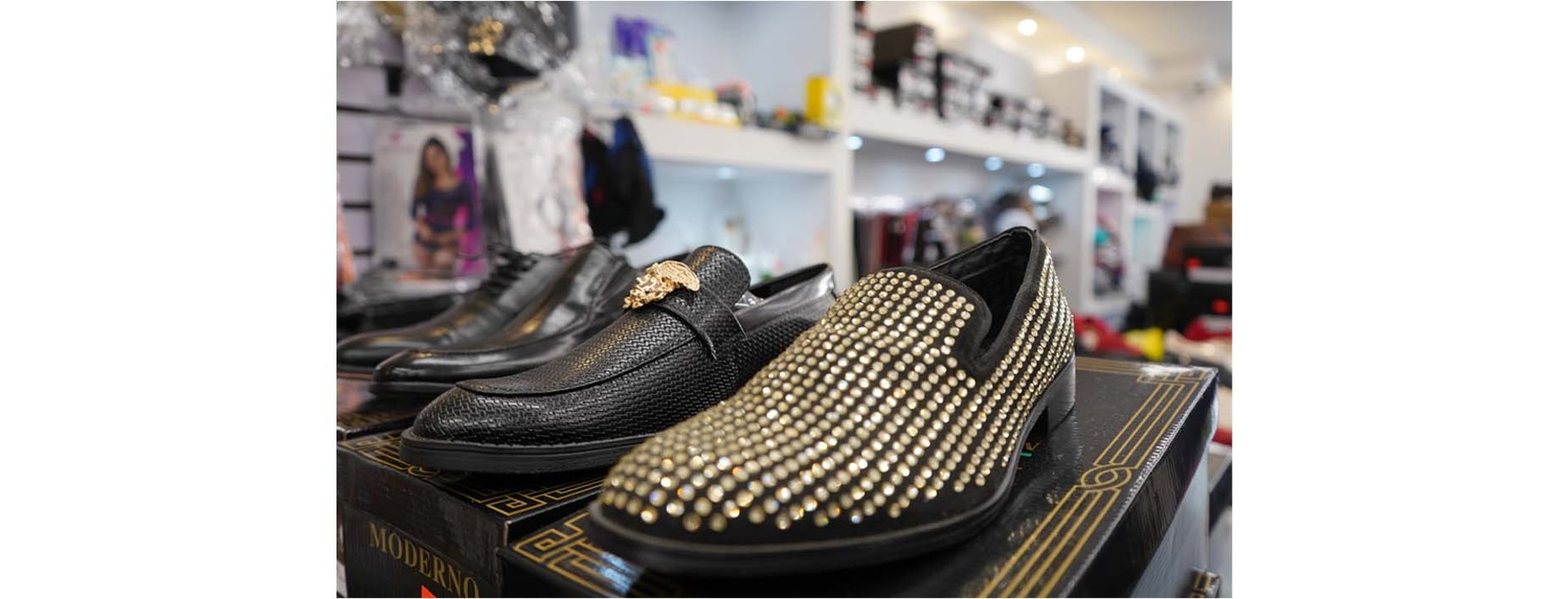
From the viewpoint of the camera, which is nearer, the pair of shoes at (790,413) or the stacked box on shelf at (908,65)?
the pair of shoes at (790,413)

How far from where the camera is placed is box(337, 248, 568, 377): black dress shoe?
0.75 m

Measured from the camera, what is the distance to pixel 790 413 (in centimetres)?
32

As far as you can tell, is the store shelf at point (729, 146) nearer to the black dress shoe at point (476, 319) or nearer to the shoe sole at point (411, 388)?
the black dress shoe at point (476, 319)

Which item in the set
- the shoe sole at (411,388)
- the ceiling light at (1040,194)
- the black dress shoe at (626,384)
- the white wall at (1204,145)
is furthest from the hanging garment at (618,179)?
the white wall at (1204,145)

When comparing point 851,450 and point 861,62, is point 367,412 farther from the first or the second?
point 861,62

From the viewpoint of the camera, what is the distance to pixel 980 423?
354mm

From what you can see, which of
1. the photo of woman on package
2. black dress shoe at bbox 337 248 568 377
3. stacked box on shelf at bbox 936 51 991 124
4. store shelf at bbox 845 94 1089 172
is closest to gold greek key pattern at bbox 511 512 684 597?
black dress shoe at bbox 337 248 568 377

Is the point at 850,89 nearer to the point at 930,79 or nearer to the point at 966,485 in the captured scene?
the point at 930,79

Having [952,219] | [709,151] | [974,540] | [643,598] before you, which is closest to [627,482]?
[643,598]

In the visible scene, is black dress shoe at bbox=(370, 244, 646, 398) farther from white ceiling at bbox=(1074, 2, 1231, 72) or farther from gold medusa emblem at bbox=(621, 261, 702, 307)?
white ceiling at bbox=(1074, 2, 1231, 72)

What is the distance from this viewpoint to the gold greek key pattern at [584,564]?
307 millimetres

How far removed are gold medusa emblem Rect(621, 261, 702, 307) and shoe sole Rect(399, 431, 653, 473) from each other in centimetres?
9

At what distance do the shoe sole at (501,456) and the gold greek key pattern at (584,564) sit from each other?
5cm

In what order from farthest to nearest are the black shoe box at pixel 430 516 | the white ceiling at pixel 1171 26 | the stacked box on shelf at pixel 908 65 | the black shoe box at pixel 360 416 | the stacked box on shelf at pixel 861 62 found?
the white ceiling at pixel 1171 26, the stacked box on shelf at pixel 908 65, the stacked box on shelf at pixel 861 62, the black shoe box at pixel 360 416, the black shoe box at pixel 430 516
